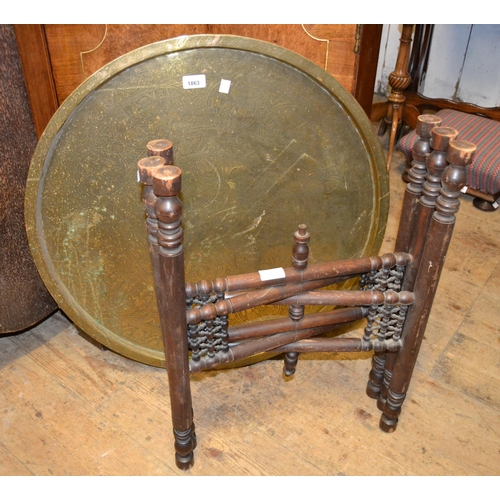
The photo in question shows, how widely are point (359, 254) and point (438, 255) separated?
541 mm

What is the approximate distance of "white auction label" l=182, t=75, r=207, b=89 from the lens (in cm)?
165

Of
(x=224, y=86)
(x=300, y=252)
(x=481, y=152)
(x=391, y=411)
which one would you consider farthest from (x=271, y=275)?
(x=481, y=152)

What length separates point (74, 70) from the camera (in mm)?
1865

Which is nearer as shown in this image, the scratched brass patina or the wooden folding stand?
the wooden folding stand

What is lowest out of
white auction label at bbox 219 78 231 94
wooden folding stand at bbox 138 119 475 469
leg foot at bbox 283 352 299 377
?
leg foot at bbox 283 352 299 377

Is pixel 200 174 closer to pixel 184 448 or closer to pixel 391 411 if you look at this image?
pixel 184 448

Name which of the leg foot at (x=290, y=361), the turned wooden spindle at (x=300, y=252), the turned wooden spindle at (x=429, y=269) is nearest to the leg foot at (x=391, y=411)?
the turned wooden spindle at (x=429, y=269)

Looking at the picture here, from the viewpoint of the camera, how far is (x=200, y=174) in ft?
5.85

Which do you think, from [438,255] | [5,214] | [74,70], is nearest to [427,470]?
[438,255]

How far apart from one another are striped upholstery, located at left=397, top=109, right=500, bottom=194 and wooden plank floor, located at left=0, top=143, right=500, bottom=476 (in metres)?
0.85

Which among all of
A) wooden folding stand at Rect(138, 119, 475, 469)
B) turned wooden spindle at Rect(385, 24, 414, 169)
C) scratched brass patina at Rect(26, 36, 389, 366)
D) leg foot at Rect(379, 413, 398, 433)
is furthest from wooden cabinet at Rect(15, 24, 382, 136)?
leg foot at Rect(379, 413, 398, 433)

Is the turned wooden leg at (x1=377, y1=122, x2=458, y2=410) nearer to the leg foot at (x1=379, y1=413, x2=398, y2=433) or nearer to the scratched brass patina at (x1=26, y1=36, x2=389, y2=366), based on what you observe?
the scratched brass patina at (x1=26, y1=36, x2=389, y2=366)

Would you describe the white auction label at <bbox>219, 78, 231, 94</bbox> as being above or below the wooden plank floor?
above
